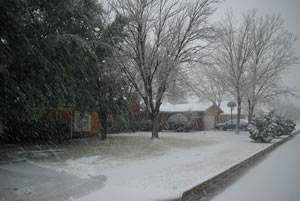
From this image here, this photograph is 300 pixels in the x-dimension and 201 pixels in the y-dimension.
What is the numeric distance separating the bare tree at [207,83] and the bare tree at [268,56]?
361 cm

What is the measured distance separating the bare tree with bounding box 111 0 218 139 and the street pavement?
833cm

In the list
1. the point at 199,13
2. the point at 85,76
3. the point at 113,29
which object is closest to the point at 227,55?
the point at 199,13

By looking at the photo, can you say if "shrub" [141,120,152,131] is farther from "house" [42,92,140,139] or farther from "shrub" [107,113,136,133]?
"house" [42,92,140,139]

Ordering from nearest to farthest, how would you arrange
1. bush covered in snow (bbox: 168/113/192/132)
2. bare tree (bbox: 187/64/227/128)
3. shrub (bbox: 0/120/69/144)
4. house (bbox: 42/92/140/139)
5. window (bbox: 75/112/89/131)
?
shrub (bbox: 0/120/69/144) < house (bbox: 42/92/140/139) < bare tree (bbox: 187/64/227/128) < window (bbox: 75/112/89/131) < bush covered in snow (bbox: 168/113/192/132)

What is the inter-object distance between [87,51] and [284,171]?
8.36 meters

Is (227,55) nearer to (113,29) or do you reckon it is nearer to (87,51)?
(113,29)

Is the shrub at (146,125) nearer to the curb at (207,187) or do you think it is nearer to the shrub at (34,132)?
the shrub at (34,132)

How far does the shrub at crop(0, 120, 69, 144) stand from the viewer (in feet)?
43.1

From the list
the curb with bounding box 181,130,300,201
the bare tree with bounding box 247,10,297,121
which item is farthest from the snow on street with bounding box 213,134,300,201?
the bare tree with bounding box 247,10,297,121

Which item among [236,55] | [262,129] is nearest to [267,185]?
[262,129]

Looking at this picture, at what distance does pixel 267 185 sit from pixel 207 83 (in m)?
21.3

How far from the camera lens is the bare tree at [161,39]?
1442 cm

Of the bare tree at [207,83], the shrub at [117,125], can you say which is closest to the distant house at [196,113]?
the bare tree at [207,83]

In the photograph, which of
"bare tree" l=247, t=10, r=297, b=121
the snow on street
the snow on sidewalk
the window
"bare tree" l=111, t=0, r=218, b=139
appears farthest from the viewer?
"bare tree" l=247, t=10, r=297, b=121
